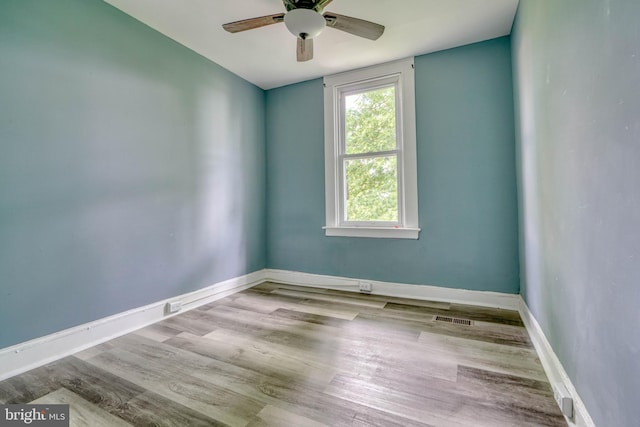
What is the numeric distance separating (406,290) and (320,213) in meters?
1.31

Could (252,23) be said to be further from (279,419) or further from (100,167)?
(279,419)

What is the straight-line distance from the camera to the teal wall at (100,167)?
65.6 inches

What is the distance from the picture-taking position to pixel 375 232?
3072 mm

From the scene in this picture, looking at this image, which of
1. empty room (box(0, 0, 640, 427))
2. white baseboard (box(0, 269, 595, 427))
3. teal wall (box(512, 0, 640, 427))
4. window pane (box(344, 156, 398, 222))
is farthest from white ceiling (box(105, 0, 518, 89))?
white baseboard (box(0, 269, 595, 427))

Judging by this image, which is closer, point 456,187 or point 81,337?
point 81,337

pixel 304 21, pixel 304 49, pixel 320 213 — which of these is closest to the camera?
pixel 304 21

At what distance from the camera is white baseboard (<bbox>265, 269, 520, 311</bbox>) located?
2566 mm

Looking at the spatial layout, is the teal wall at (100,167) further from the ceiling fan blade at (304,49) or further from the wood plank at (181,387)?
the ceiling fan blade at (304,49)

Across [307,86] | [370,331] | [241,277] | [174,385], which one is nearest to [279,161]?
[307,86]

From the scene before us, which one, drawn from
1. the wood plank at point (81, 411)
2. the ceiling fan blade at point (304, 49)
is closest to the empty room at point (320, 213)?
the wood plank at point (81, 411)

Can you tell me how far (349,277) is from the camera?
10.5ft

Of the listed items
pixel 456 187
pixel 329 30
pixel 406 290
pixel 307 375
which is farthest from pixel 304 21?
pixel 406 290

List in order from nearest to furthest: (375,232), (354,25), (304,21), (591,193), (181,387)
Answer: (591,193)
(181,387)
(304,21)
(354,25)
(375,232)

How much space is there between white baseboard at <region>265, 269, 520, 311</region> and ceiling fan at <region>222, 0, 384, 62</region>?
2.37 m
